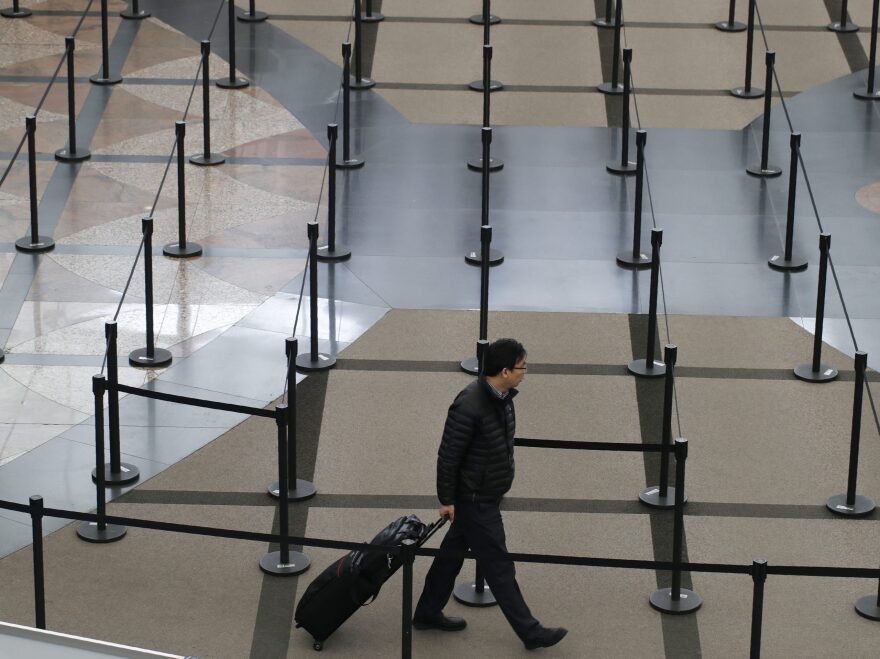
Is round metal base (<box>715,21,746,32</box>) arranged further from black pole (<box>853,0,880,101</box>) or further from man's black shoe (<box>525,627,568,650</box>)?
man's black shoe (<box>525,627,568,650</box>)

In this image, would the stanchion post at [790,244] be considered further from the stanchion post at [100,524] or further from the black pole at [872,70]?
the stanchion post at [100,524]

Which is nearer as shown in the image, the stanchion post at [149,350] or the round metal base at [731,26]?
the stanchion post at [149,350]

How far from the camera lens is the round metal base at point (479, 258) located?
11477mm

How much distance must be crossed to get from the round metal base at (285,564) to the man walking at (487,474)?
0.85 meters

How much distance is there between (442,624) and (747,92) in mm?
8058

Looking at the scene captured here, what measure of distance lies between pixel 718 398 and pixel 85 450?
12.3 feet

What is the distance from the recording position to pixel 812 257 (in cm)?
1166

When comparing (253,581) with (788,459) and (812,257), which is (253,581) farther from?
(812,257)

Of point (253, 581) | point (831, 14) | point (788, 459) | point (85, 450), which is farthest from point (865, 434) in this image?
point (831, 14)

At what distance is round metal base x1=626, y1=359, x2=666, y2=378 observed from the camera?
32.5 feet

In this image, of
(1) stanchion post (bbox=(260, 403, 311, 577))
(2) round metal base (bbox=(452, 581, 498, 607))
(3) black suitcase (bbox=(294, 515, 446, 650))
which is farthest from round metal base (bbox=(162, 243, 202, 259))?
(3) black suitcase (bbox=(294, 515, 446, 650))

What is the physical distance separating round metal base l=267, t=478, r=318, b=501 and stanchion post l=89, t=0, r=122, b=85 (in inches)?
270

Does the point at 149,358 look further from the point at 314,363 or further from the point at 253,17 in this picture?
the point at 253,17

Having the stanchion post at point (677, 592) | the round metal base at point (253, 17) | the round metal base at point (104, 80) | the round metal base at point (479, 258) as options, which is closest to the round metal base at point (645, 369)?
the round metal base at point (479, 258)
